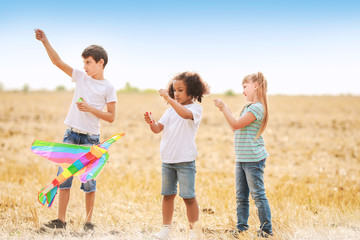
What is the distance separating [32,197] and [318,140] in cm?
1012

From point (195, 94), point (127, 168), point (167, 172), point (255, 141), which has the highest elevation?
point (195, 94)

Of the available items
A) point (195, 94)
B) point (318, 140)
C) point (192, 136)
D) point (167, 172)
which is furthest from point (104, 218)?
point (318, 140)

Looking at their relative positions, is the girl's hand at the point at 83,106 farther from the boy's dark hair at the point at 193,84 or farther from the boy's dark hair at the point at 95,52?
the boy's dark hair at the point at 193,84

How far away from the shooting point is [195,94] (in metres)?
3.46

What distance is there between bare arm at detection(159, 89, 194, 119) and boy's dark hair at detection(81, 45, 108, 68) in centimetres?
81

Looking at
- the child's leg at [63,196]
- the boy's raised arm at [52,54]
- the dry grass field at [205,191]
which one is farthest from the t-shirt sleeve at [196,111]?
the child's leg at [63,196]

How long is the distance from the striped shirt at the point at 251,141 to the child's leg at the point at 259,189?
8 cm

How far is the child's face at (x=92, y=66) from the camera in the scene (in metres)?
3.52

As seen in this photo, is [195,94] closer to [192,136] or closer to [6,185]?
[192,136]

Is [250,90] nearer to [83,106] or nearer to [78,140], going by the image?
[83,106]

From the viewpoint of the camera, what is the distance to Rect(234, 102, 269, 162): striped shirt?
3295 millimetres

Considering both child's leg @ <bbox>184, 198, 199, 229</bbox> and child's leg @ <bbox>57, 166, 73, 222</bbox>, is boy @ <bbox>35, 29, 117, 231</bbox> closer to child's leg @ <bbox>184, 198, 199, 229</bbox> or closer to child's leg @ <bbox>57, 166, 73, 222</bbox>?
child's leg @ <bbox>57, 166, 73, 222</bbox>

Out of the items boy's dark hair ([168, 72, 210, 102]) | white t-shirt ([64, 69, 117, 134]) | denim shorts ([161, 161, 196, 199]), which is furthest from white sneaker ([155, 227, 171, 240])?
boy's dark hair ([168, 72, 210, 102])

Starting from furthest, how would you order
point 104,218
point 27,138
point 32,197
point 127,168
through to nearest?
point 27,138
point 127,168
point 32,197
point 104,218
